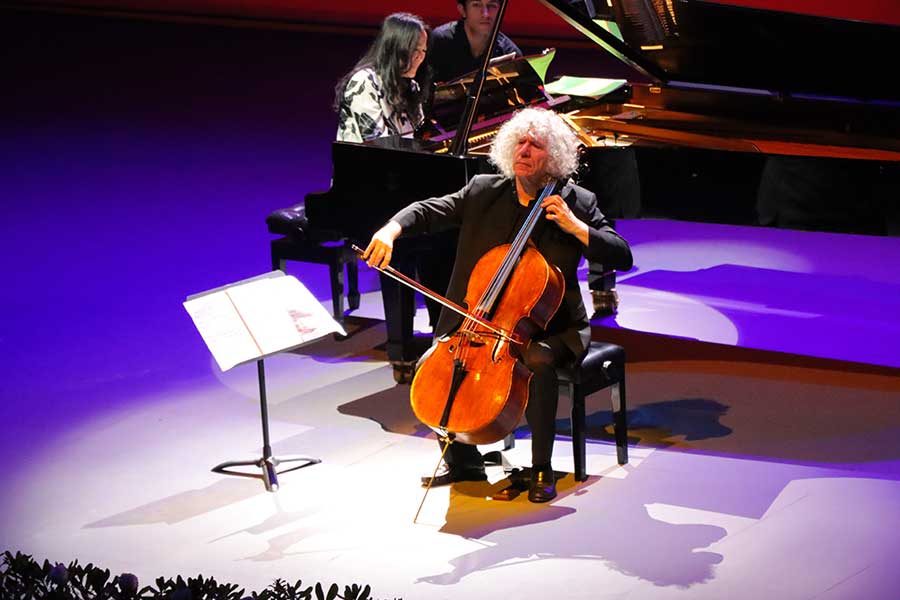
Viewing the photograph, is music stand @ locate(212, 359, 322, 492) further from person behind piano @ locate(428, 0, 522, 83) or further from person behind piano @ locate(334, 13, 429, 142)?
person behind piano @ locate(428, 0, 522, 83)

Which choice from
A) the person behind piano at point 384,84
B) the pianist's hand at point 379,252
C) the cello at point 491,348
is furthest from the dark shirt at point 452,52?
the cello at point 491,348

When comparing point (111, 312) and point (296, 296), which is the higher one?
point (296, 296)

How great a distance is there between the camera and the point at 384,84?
5.92 metres

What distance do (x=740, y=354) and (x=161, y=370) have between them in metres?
2.66

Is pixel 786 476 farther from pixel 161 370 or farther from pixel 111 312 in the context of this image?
pixel 111 312

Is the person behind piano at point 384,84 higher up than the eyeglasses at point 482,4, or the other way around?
the eyeglasses at point 482,4

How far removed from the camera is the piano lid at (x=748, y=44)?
5.59m

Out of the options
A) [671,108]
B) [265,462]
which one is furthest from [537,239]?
[671,108]

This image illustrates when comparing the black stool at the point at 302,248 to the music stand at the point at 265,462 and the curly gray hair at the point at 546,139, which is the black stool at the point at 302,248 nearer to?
the music stand at the point at 265,462

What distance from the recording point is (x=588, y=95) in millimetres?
6371

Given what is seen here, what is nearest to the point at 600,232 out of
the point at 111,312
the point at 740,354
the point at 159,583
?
the point at 740,354

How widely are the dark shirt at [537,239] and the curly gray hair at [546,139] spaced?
9 centimetres

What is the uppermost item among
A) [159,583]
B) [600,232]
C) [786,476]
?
[600,232]

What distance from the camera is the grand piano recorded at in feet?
17.3
